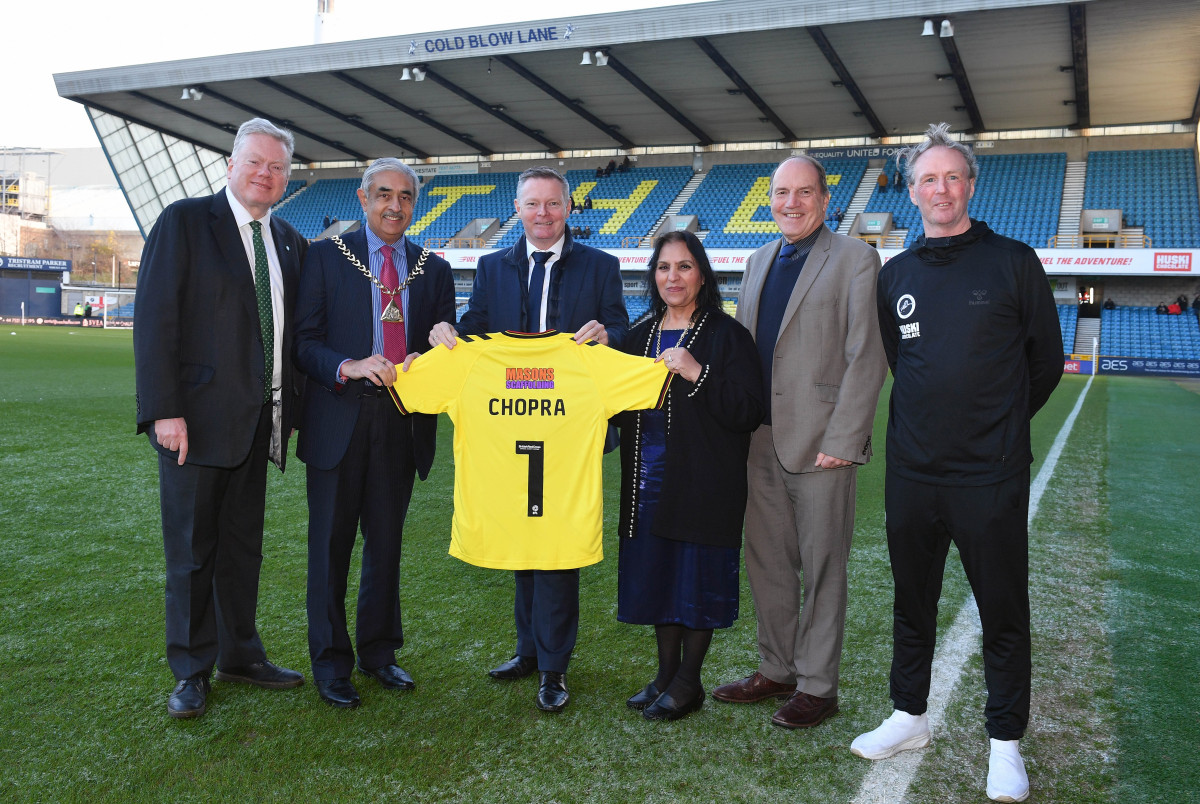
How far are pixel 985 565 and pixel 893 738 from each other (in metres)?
0.64

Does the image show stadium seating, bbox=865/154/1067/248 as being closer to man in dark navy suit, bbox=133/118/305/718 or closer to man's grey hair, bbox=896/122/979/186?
man's grey hair, bbox=896/122/979/186

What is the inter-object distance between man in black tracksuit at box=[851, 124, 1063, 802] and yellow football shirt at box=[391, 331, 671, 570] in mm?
965

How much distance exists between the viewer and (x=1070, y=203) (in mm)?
27828

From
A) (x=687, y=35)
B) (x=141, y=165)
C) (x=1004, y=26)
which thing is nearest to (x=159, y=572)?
(x=687, y=35)

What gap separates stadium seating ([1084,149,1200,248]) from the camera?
26.0 m

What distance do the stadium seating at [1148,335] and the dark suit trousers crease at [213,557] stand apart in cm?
2873

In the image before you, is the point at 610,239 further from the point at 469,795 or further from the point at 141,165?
the point at 469,795

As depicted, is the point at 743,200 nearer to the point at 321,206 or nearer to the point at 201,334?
the point at 321,206

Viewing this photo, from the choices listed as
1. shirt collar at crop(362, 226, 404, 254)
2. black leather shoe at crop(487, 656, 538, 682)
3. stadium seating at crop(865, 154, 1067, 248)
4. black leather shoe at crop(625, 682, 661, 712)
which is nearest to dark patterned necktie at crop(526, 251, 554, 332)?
shirt collar at crop(362, 226, 404, 254)

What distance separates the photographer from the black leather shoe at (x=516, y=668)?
321 cm

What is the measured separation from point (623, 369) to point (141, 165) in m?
39.4

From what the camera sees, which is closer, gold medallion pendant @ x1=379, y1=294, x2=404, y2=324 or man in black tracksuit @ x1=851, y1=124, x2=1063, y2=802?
man in black tracksuit @ x1=851, y1=124, x2=1063, y2=802

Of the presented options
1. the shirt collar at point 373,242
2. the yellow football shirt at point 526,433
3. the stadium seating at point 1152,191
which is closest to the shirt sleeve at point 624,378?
the yellow football shirt at point 526,433

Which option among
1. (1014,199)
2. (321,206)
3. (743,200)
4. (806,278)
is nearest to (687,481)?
(806,278)
